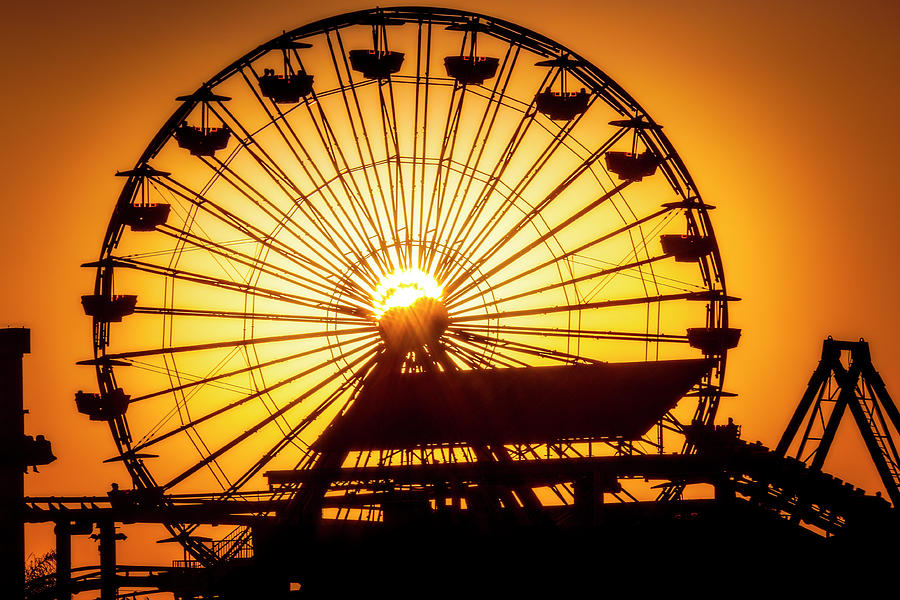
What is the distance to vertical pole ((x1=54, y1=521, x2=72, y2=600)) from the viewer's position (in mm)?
30766

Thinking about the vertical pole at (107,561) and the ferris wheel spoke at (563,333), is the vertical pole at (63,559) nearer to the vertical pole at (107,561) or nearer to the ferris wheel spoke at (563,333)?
the vertical pole at (107,561)

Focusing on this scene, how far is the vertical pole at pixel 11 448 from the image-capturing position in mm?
26234

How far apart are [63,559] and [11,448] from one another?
579 cm

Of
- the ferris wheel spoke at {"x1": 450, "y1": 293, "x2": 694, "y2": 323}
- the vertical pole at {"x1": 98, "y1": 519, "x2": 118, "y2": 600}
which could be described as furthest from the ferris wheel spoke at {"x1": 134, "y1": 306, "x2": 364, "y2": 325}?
the vertical pole at {"x1": 98, "y1": 519, "x2": 118, "y2": 600}

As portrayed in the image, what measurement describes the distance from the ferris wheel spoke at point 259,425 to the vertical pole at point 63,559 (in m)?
3.06

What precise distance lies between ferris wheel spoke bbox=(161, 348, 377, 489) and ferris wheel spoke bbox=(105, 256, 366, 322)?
3.46ft

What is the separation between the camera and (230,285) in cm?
2925

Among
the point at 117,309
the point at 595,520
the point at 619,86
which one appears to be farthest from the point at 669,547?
the point at 117,309

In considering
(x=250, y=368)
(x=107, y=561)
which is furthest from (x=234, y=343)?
(x=107, y=561)

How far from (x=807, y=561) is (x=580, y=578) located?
4.24 meters

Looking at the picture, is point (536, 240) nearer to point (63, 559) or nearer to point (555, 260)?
point (555, 260)

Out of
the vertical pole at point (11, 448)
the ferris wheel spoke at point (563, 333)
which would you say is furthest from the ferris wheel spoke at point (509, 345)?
the vertical pole at point (11, 448)

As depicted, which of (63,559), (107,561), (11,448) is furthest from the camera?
(107,561)

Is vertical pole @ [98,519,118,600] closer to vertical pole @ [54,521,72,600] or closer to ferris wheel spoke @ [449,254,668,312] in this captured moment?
vertical pole @ [54,521,72,600]
